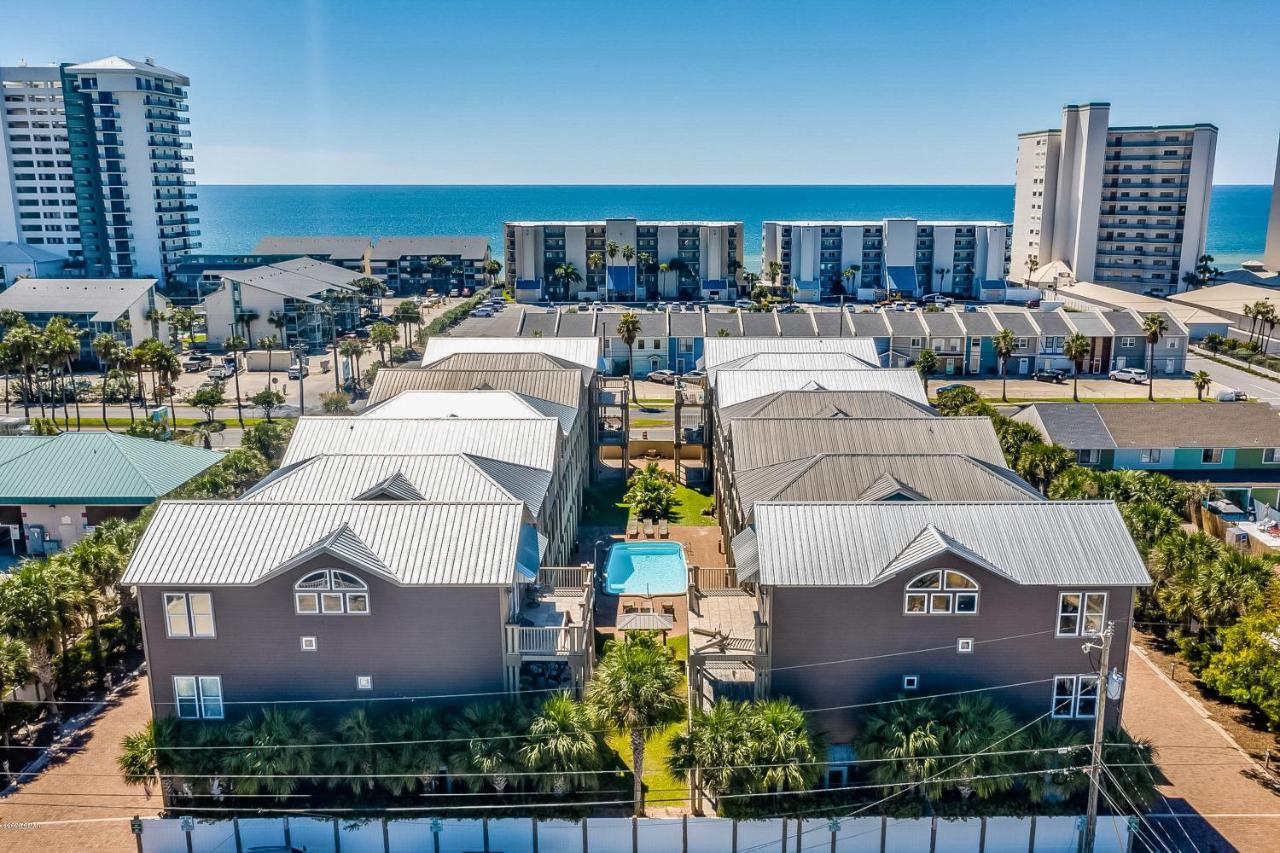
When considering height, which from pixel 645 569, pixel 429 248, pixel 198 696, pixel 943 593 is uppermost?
pixel 429 248

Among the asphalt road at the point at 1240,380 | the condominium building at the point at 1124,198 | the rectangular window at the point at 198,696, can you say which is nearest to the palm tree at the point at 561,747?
the rectangular window at the point at 198,696

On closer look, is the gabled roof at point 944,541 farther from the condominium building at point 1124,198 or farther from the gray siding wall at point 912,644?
the condominium building at point 1124,198

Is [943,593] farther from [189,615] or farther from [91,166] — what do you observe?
[91,166]

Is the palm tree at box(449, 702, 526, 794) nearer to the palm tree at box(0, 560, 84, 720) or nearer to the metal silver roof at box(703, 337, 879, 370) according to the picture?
the palm tree at box(0, 560, 84, 720)

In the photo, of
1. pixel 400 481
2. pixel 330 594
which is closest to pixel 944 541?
pixel 330 594

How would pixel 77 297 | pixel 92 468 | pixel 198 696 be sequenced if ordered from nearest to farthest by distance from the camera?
pixel 198 696
pixel 92 468
pixel 77 297

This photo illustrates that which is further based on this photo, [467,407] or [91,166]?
[91,166]
